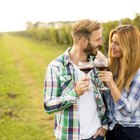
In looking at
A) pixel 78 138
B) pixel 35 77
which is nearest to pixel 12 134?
pixel 78 138

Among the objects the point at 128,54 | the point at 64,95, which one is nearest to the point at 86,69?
the point at 64,95

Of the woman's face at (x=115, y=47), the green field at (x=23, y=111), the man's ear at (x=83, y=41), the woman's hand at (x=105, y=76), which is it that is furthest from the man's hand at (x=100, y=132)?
the green field at (x=23, y=111)

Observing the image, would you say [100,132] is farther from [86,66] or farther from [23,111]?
[23,111]

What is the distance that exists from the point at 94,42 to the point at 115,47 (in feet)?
0.68

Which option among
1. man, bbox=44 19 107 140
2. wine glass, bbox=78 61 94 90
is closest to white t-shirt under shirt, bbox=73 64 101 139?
man, bbox=44 19 107 140

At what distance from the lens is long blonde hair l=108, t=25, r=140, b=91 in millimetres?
2986

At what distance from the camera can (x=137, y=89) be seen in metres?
3.01

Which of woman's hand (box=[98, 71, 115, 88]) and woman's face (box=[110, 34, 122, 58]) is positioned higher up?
woman's face (box=[110, 34, 122, 58])

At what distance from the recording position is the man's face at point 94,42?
9.62ft

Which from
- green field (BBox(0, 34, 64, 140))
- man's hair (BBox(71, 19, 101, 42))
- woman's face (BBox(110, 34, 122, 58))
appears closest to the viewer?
man's hair (BBox(71, 19, 101, 42))

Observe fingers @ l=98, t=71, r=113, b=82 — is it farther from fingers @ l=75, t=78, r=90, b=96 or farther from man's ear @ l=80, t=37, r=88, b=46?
man's ear @ l=80, t=37, r=88, b=46

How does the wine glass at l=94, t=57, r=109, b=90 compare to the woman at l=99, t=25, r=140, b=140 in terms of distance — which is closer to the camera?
the wine glass at l=94, t=57, r=109, b=90

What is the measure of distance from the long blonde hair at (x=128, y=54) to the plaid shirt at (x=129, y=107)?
0.05m

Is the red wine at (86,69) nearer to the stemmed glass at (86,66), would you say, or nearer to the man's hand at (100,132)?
the stemmed glass at (86,66)
